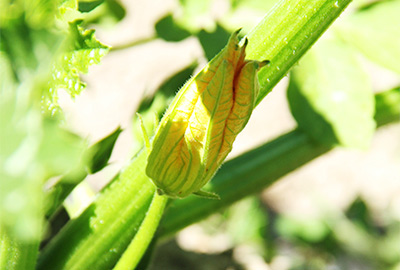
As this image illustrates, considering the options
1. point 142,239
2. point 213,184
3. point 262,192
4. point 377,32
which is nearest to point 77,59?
point 142,239

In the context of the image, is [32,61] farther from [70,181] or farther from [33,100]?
[70,181]

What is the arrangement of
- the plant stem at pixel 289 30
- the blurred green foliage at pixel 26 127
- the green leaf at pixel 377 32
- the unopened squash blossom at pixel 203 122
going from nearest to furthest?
the blurred green foliage at pixel 26 127 < the unopened squash blossom at pixel 203 122 < the plant stem at pixel 289 30 < the green leaf at pixel 377 32

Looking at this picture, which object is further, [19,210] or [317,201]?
[317,201]

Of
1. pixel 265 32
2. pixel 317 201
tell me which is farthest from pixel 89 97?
pixel 265 32

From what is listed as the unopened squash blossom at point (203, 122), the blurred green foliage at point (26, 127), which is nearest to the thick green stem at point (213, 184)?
the unopened squash blossom at point (203, 122)

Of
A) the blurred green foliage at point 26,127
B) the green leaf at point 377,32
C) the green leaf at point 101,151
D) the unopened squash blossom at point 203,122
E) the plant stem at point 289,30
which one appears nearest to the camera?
the blurred green foliage at point 26,127

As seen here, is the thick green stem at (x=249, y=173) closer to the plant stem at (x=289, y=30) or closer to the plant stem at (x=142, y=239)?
the plant stem at (x=142, y=239)

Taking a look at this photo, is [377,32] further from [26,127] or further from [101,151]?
[26,127]

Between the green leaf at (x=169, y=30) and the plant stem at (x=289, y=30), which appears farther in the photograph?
the green leaf at (x=169, y=30)
